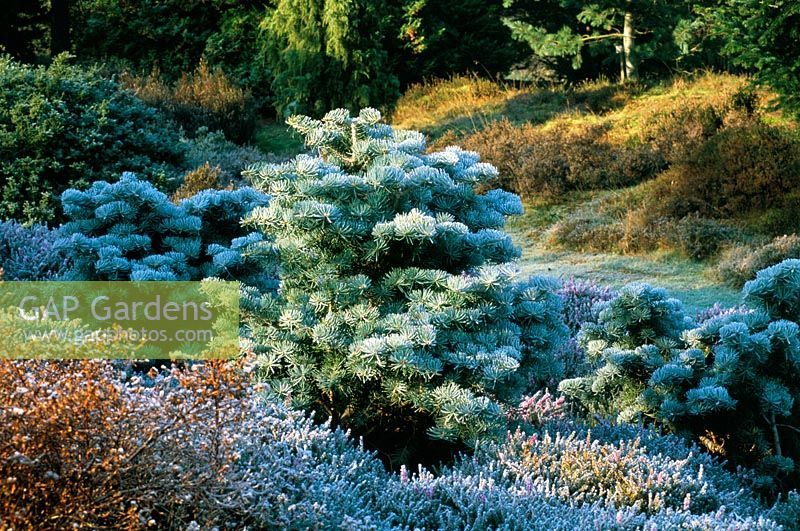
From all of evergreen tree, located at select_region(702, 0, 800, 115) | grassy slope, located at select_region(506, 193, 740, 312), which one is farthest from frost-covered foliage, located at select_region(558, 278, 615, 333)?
evergreen tree, located at select_region(702, 0, 800, 115)

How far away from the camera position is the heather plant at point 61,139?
23.8 ft

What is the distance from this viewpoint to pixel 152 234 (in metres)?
5.14

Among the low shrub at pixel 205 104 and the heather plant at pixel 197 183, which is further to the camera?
the low shrub at pixel 205 104

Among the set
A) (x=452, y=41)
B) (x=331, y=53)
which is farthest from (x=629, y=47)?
(x=331, y=53)

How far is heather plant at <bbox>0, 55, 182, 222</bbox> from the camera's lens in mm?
7246

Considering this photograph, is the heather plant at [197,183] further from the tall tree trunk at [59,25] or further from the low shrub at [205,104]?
the tall tree trunk at [59,25]

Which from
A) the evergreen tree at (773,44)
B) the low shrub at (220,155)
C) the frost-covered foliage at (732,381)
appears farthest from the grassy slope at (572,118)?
the low shrub at (220,155)

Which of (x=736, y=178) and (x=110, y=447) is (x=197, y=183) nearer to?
(x=736, y=178)

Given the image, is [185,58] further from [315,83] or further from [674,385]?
[674,385]

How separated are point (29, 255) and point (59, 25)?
41.0 feet

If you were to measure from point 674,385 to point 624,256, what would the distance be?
377 centimetres

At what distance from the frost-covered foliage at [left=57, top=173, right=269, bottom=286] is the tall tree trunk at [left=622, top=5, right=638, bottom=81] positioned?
31.6 feet

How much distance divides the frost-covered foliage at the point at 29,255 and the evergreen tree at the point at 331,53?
8.01m

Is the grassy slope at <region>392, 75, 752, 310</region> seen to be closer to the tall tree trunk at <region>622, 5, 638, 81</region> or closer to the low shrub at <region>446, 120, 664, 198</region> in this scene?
the low shrub at <region>446, 120, 664, 198</region>
